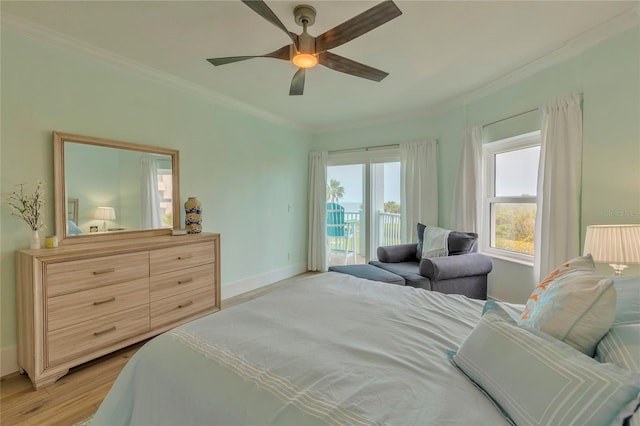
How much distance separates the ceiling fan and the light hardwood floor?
2448 mm

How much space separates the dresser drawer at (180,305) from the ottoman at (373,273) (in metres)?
1.41

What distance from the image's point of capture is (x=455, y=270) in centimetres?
281

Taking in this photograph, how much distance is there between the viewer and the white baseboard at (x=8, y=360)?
205cm

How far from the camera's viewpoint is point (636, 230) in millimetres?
1698

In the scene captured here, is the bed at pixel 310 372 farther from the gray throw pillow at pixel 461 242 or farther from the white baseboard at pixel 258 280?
the white baseboard at pixel 258 280

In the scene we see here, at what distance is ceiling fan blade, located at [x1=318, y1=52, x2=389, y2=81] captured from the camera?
2.08 meters

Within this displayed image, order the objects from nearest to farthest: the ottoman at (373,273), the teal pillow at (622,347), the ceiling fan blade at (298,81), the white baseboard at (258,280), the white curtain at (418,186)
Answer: the teal pillow at (622,347)
the ceiling fan blade at (298,81)
the ottoman at (373,273)
the white baseboard at (258,280)
the white curtain at (418,186)

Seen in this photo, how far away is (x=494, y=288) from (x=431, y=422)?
10.5 ft

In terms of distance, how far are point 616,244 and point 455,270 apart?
1.24 metres

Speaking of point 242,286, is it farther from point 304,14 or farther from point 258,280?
point 304,14

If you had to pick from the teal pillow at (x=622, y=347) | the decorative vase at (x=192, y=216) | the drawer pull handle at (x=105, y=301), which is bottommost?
the drawer pull handle at (x=105, y=301)

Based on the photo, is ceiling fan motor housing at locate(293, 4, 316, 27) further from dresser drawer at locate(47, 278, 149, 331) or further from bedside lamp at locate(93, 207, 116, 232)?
dresser drawer at locate(47, 278, 149, 331)

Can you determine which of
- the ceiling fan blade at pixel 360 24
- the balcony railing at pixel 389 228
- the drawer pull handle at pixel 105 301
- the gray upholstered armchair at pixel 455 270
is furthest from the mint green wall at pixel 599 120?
the drawer pull handle at pixel 105 301

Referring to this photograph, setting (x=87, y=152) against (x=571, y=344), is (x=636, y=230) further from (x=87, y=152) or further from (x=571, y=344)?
(x=87, y=152)
